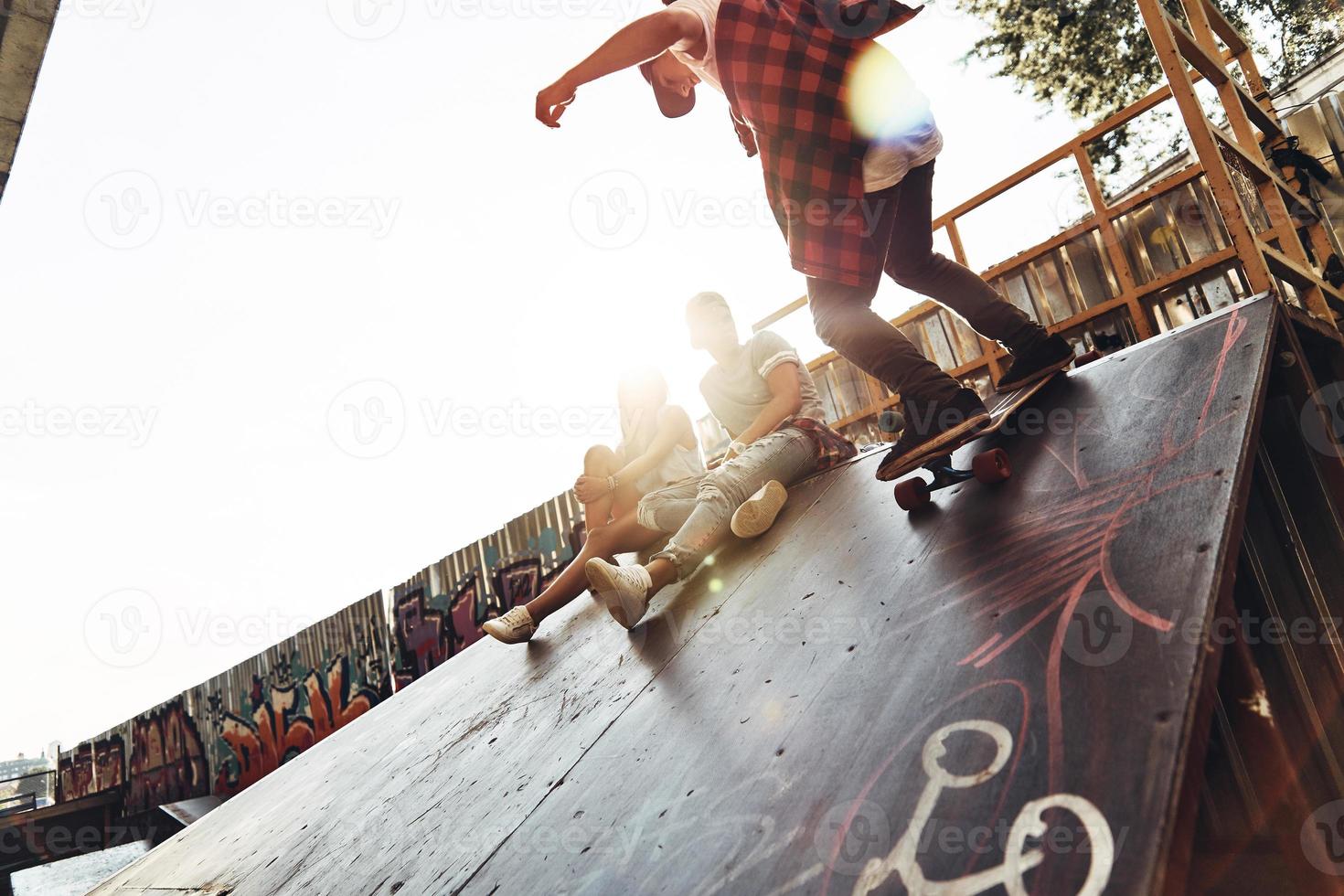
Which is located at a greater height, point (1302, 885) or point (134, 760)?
point (1302, 885)

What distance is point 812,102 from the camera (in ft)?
7.42

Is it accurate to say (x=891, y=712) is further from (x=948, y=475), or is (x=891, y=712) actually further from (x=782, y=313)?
(x=782, y=313)

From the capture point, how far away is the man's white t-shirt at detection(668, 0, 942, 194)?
7.58 ft

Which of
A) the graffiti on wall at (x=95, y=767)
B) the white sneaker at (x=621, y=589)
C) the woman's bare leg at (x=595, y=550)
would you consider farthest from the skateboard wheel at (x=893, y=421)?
the graffiti on wall at (x=95, y=767)

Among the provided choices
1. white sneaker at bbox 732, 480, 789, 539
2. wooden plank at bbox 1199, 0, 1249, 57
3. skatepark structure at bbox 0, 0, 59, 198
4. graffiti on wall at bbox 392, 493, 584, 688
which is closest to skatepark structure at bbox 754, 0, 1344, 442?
wooden plank at bbox 1199, 0, 1249, 57

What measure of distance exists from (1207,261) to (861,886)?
5.34 m

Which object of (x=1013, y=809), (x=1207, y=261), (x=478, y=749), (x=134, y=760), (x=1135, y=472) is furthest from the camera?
(x=134, y=760)

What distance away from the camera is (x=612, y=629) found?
2.84 metres

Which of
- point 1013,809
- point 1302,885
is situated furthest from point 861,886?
point 1302,885

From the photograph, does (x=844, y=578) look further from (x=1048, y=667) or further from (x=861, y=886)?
(x=861, y=886)

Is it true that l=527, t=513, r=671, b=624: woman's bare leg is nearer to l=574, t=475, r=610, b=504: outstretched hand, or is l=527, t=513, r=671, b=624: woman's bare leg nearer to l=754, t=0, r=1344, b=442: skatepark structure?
l=574, t=475, r=610, b=504: outstretched hand

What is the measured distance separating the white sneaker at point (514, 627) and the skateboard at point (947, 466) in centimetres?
200

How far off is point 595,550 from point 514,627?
2.01 feet

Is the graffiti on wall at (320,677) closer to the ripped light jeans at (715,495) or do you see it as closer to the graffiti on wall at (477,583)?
the graffiti on wall at (477,583)
